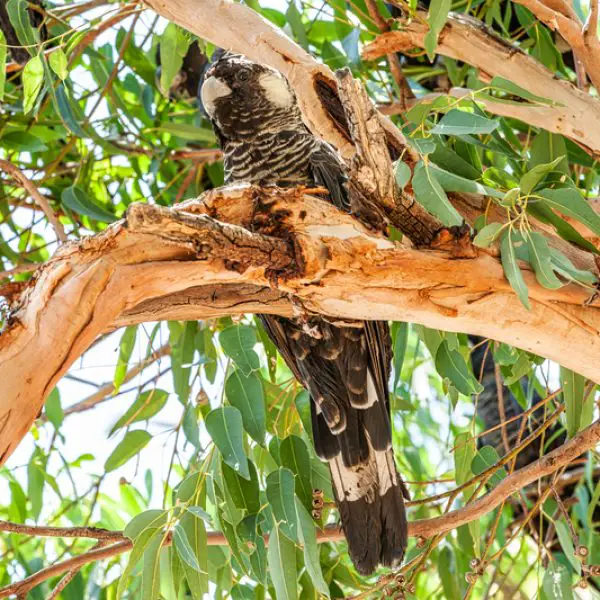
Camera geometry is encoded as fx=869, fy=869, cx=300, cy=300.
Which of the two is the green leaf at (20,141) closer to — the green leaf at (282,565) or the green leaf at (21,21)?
the green leaf at (21,21)

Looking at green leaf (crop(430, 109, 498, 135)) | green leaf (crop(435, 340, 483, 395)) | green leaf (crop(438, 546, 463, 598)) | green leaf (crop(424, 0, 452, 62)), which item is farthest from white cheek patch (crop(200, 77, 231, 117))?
green leaf (crop(438, 546, 463, 598))

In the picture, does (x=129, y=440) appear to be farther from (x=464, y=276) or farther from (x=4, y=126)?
(x=4, y=126)

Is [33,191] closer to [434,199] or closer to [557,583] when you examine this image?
[434,199]

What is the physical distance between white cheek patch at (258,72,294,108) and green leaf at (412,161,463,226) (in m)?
0.96

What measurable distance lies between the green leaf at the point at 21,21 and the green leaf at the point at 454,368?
94 centimetres

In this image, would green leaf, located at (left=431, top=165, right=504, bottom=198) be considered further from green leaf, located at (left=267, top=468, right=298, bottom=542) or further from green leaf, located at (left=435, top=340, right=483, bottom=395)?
green leaf, located at (left=267, top=468, right=298, bottom=542)

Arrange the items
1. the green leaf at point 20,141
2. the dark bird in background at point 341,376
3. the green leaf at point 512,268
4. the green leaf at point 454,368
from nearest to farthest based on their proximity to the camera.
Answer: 1. the green leaf at point 512,268
2. the green leaf at point 454,368
3. the dark bird in background at point 341,376
4. the green leaf at point 20,141

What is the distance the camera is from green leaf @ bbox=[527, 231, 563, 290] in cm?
119

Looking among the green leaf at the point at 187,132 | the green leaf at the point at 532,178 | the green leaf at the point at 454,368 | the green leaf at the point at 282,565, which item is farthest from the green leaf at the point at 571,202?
the green leaf at the point at 187,132

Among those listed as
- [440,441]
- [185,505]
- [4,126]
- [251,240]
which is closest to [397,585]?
[185,505]

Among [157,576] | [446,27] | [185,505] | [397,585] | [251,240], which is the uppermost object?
[446,27]

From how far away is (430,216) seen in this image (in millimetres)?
1320

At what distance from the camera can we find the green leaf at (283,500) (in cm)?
149

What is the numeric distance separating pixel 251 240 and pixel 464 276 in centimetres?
33
